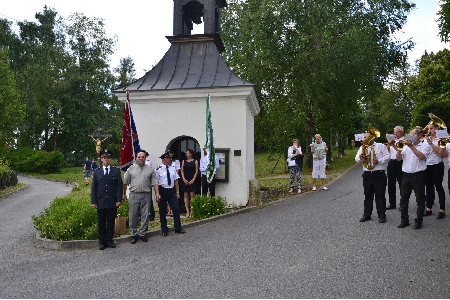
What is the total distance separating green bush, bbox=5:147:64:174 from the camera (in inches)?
1515

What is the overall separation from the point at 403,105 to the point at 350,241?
5562 centimetres

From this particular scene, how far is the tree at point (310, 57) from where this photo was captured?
790 inches

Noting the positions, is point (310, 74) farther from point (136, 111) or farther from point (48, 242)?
point (48, 242)

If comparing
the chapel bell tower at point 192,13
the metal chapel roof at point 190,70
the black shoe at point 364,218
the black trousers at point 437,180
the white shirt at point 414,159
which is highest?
the chapel bell tower at point 192,13

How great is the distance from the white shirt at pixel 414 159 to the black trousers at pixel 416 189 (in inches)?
3.9

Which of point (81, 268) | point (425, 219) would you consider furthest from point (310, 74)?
point (81, 268)

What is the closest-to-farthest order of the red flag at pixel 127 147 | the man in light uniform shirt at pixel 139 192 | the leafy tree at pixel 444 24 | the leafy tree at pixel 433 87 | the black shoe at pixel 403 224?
the black shoe at pixel 403 224 → the man in light uniform shirt at pixel 139 192 → the red flag at pixel 127 147 → the leafy tree at pixel 444 24 → the leafy tree at pixel 433 87

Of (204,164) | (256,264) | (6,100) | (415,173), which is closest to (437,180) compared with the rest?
(415,173)

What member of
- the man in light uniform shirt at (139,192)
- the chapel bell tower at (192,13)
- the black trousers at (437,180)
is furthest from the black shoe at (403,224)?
the chapel bell tower at (192,13)

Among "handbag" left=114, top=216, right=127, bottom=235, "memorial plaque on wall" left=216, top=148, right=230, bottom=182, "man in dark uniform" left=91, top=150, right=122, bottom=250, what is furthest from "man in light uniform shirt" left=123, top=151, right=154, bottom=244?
"memorial plaque on wall" left=216, top=148, right=230, bottom=182

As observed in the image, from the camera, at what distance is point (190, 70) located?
500 inches

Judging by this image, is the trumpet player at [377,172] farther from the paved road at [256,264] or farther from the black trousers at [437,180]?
the black trousers at [437,180]

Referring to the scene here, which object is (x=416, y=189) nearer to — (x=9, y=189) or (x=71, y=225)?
(x=71, y=225)

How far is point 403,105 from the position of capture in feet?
189
